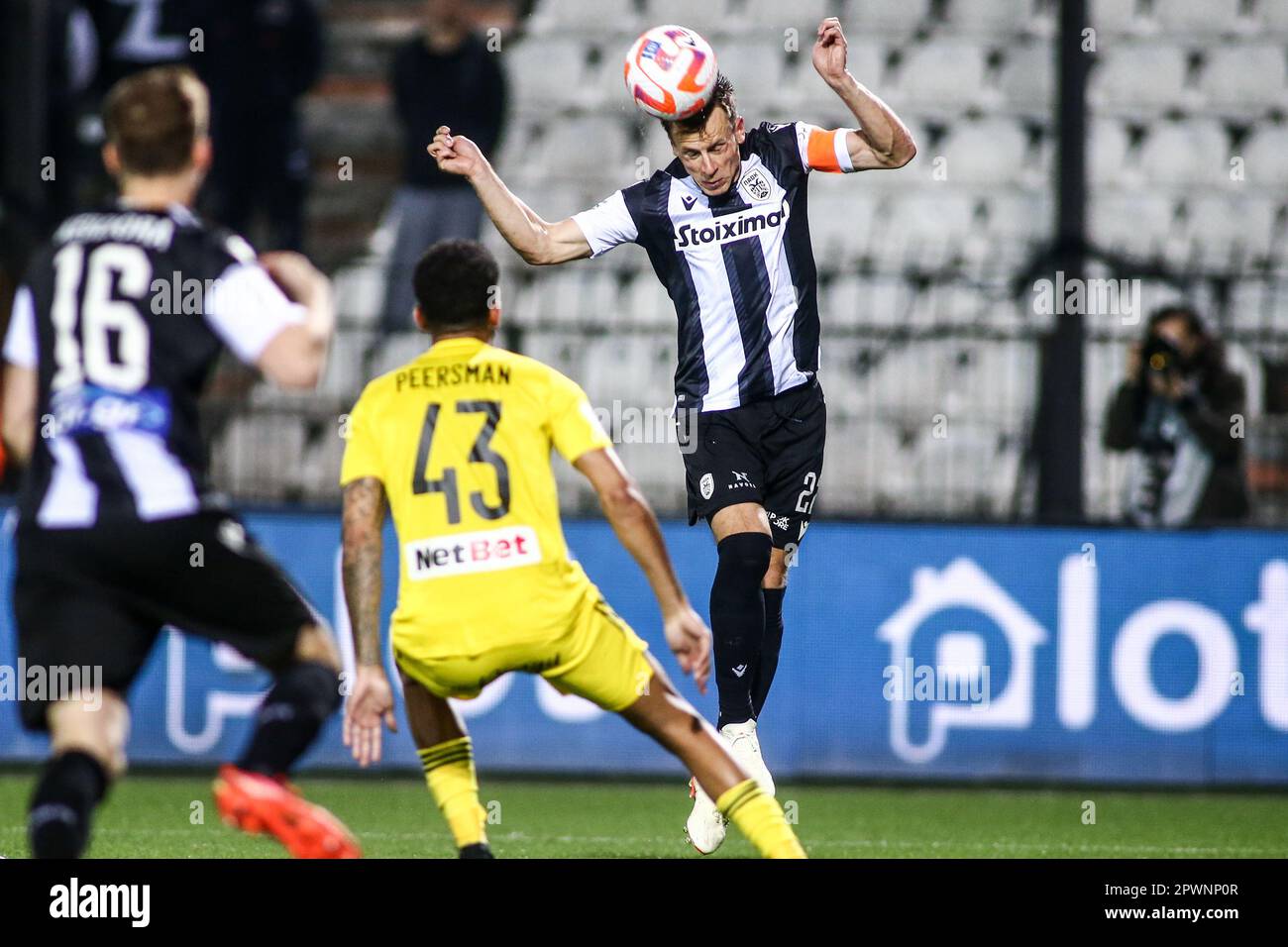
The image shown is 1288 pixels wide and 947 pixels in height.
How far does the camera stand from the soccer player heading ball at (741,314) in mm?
7137

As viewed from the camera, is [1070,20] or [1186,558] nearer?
[1186,558]

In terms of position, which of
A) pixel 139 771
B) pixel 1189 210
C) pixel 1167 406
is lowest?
pixel 139 771

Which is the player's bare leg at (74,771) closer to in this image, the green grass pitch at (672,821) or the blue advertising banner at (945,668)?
the green grass pitch at (672,821)

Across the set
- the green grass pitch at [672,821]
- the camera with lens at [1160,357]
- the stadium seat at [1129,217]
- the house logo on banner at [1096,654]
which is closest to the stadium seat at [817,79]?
the stadium seat at [1129,217]

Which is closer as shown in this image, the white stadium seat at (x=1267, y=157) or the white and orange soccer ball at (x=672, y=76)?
the white and orange soccer ball at (x=672, y=76)

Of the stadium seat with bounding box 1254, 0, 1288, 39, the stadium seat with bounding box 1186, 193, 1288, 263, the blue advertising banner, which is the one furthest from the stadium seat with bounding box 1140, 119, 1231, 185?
the blue advertising banner

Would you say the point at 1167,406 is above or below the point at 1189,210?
below

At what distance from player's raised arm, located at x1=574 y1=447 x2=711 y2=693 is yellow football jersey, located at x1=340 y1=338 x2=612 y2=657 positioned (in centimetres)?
9

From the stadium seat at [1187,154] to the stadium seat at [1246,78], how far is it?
0.75 ft

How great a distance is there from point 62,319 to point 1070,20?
775 centimetres

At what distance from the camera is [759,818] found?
5.71m
